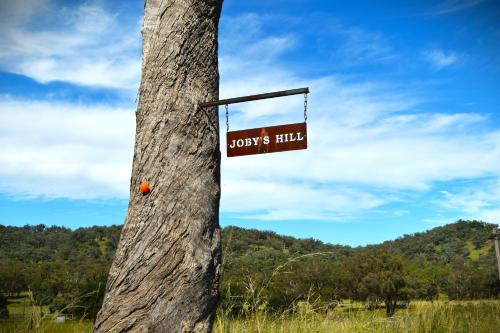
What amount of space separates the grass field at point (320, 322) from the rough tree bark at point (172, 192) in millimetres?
1080

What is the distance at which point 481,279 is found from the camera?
48594mm

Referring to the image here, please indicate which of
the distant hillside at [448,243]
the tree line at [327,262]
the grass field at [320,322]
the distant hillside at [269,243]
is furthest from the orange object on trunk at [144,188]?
the distant hillside at [448,243]

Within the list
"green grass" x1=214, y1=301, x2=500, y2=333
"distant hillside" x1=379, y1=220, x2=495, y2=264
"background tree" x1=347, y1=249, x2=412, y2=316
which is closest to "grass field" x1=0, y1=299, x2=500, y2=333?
"green grass" x1=214, y1=301, x2=500, y2=333

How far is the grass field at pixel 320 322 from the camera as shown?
4.28m

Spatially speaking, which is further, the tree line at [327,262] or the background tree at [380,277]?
the background tree at [380,277]

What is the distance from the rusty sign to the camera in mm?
3621

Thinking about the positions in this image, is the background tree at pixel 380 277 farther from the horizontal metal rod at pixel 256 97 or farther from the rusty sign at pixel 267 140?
the horizontal metal rod at pixel 256 97

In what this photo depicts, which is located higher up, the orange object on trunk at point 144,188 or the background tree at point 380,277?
the orange object on trunk at point 144,188

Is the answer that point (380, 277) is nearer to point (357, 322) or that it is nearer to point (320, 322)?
point (357, 322)

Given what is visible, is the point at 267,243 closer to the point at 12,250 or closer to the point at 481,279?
the point at 481,279

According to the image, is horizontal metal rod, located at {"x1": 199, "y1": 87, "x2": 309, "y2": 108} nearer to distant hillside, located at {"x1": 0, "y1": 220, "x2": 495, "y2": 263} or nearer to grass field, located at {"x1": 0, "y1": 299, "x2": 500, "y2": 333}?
grass field, located at {"x1": 0, "y1": 299, "x2": 500, "y2": 333}

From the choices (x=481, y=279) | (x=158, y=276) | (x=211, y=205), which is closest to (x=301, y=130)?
A: (x=211, y=205)

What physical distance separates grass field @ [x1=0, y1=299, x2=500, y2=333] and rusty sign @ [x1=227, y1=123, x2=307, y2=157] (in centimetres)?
162

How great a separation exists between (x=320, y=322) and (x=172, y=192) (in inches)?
113
